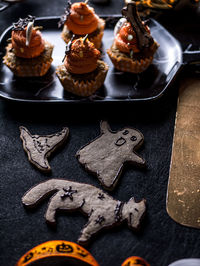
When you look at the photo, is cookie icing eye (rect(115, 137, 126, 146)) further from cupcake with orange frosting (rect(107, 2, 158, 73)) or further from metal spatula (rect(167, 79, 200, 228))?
cupcake with orange frosting (rect(107, 2, 158, 73))

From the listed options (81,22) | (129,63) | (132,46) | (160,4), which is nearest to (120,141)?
(129,63)

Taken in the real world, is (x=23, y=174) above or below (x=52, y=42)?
below

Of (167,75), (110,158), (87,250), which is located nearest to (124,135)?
(110,158)

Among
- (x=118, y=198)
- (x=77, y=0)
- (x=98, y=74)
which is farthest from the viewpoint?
(x=77, y=0)

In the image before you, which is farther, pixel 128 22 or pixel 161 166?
pixel 128 22

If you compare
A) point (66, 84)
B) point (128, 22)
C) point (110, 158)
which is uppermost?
point (128, 22)

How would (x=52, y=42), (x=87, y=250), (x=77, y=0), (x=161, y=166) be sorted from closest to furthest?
(x=87, y=250)
(x=161, y=166)
(x=52, y=42)
(x=77, y=0)

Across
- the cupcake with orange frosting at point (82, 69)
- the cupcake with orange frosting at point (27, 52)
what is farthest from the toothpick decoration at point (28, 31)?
the cupcake with orange frosting at point (82, 69)

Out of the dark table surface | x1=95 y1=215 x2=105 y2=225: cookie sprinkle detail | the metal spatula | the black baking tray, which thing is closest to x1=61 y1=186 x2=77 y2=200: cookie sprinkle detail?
the dark table surface

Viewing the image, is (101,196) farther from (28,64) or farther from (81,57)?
(28,64)

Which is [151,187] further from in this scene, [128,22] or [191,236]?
[128,22]
